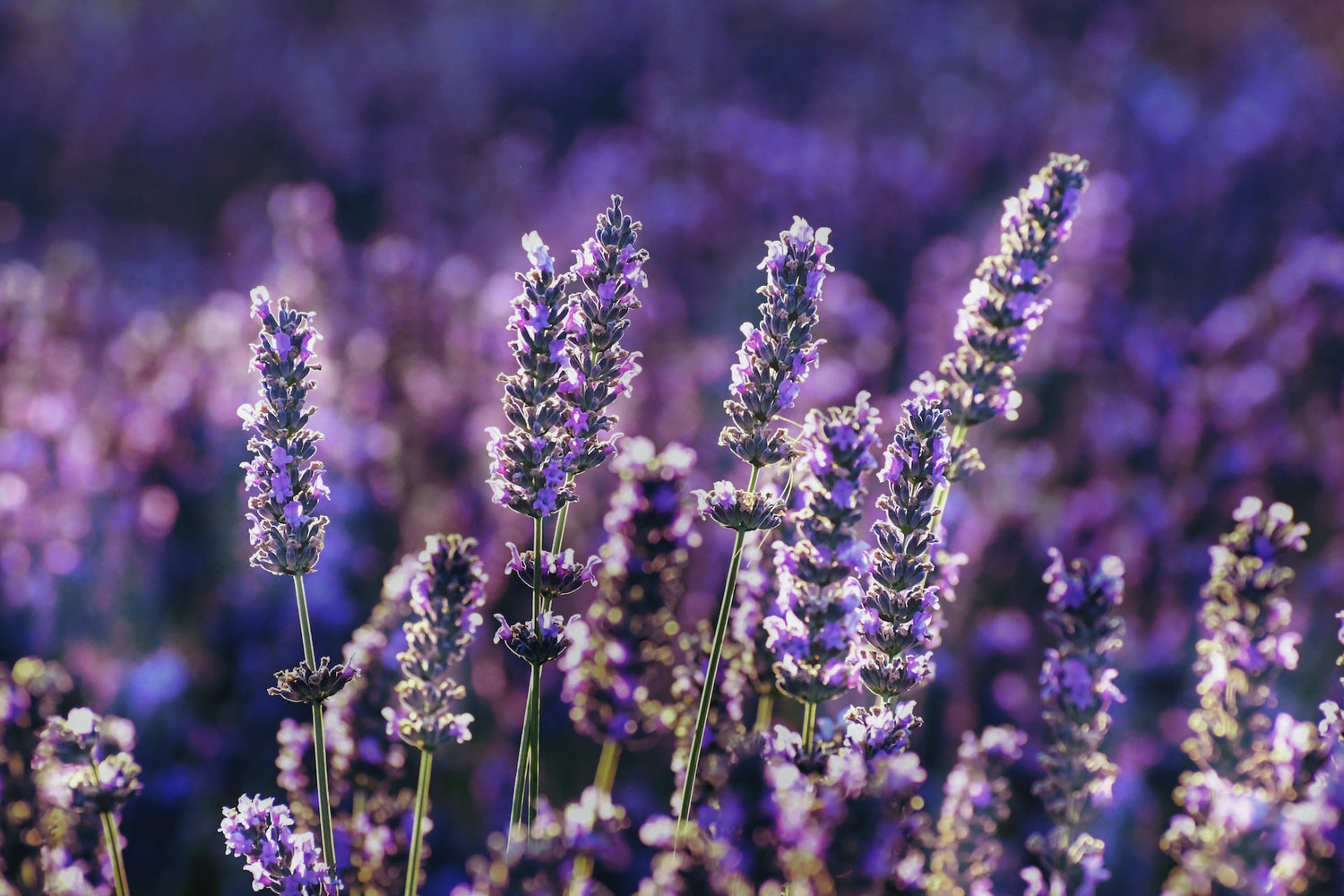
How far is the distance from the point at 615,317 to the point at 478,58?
8.83 m

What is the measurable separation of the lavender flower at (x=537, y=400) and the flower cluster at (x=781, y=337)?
0.72 feet

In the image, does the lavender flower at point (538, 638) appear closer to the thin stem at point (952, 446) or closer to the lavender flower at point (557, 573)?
the lavender flower at point (557, 573)

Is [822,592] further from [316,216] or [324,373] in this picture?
[316,216]

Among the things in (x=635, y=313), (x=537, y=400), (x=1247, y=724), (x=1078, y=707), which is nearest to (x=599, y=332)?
(x=537, y=400)

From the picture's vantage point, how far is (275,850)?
1253 millimetres

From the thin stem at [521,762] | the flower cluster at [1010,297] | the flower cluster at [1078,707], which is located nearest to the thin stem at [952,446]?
the flower cluster at [1010,297]

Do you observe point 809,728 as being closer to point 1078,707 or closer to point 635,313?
point 1078,707

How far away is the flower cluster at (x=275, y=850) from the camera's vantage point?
1248 mm

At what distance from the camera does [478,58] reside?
945 centimetres

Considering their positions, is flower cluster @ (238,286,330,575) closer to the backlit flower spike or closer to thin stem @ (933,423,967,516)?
the backlit flower spike

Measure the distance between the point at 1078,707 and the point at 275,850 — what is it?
1037mm

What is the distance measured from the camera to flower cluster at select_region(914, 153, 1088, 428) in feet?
5.31

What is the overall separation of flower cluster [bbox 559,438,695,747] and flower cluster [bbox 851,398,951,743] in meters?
0.40

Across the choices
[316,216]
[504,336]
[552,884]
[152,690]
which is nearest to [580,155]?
[316,216]
